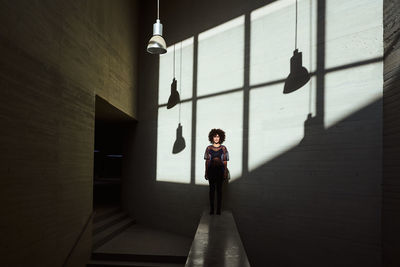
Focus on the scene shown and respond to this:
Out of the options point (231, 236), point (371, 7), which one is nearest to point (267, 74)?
point (371, 7)

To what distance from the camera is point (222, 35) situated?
206 inches

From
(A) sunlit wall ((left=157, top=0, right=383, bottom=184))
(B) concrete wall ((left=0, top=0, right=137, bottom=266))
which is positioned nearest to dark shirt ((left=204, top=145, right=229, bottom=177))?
(A) sunlit wall ((left=157, top=0, right=383, bottom=184))

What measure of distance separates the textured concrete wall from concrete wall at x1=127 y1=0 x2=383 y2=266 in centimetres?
10

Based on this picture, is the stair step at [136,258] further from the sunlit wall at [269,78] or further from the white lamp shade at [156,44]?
the white lamp shade at [156,44]

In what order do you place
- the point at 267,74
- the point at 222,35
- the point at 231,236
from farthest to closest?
the point at 222,35, the point at 267,74, the point at 231,236

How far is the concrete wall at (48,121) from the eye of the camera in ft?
8.26

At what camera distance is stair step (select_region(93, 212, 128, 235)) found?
5136 mm

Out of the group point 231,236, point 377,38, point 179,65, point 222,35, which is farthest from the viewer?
point 179,65

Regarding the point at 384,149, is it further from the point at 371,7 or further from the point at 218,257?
the point at 218,257

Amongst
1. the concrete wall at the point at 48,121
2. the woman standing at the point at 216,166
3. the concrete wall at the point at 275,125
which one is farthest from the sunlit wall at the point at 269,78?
the concrete wall at the point at 48,121

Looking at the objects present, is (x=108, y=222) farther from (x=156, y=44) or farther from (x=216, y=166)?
(x=156, y=44)

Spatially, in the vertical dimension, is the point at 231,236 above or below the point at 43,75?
below

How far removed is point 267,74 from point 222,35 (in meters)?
1.36

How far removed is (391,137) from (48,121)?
426 centimetres
